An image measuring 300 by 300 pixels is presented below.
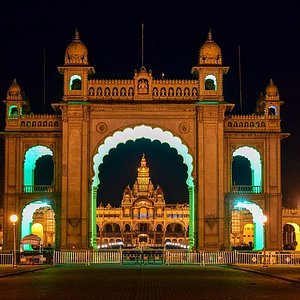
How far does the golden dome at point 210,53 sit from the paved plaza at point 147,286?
17322 millimetres

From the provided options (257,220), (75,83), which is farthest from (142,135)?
(257,220)

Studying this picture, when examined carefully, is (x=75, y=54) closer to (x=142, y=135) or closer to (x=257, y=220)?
(x=142, y=135)

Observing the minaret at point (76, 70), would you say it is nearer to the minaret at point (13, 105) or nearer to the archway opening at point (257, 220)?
the minaret at point (13, 105)

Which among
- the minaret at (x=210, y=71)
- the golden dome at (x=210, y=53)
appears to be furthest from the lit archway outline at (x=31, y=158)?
the golden dome at (x=210, y=53)

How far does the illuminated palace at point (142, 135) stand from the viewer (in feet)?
142

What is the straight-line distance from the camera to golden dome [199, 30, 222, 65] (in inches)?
1752

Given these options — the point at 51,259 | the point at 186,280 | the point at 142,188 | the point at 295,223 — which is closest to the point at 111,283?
the point at 186,280

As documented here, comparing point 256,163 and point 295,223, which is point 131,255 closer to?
point 256,163

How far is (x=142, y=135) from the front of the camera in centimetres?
4559

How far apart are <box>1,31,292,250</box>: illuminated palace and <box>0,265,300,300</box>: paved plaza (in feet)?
42.8

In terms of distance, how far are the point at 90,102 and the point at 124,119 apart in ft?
7.10

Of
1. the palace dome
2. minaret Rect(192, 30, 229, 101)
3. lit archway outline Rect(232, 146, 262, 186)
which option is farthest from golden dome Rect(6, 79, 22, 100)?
lit archway outline Rect(232, 146, 262, 186)

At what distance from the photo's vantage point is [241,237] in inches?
3305

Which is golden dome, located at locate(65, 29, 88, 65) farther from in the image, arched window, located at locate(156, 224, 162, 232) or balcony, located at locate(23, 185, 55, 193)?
arched window, located at locate(156, 224, 162, 232)
